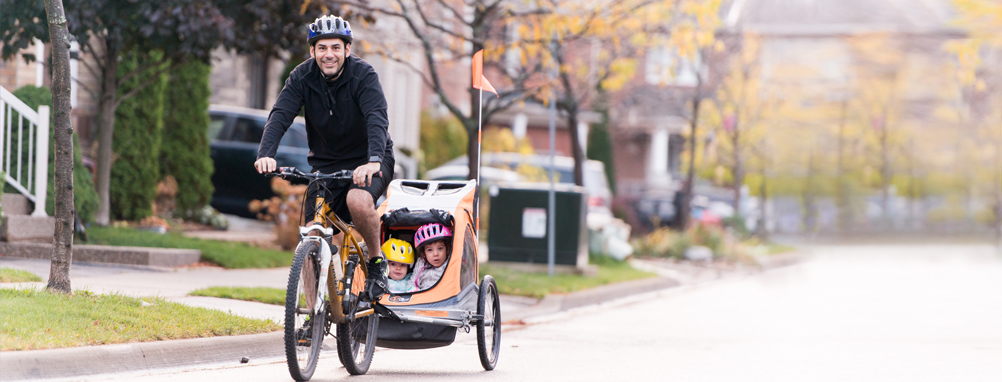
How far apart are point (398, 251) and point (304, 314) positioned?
3.58ft

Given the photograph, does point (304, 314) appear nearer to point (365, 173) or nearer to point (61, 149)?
point (365, 173)

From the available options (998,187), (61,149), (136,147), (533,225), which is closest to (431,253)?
(61,149)

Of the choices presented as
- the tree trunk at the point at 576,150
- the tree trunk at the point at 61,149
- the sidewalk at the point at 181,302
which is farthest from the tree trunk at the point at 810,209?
the tree trunk at the point at 61,149

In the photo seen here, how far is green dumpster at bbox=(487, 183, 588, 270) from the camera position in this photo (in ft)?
48.7

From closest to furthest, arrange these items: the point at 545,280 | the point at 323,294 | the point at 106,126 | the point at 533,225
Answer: the point at 323,294
the point at 106,126
the point at 545,280
the point at 533,225

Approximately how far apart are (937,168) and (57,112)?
1248 inches

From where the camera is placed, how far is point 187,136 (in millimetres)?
15922

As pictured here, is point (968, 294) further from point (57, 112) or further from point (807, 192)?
point (807, 192)

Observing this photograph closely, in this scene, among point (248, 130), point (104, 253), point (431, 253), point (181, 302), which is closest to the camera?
point (431, 253)

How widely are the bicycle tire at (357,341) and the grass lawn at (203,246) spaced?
5564 mm

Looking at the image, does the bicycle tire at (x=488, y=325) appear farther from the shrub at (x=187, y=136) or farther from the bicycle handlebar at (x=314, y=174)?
the shrub at (x=187, y=136)

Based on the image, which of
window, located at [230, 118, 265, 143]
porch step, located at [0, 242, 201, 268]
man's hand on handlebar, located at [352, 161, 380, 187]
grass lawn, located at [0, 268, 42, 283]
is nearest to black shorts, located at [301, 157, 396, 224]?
man's hand on handlebar, located at [352, 161, 380, 187]

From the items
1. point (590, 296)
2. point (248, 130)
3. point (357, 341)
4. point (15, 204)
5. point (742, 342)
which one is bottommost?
point (590, 296)

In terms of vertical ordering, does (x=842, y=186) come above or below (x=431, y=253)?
above
